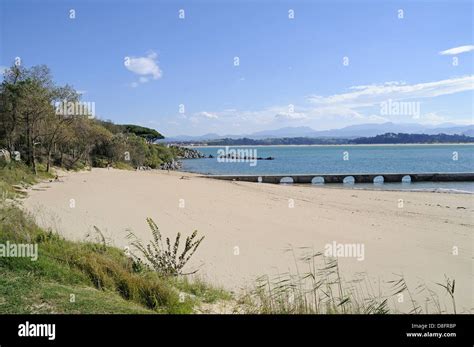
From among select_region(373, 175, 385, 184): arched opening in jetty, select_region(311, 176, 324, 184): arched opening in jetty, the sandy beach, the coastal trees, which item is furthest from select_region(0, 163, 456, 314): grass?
select_region(373, 175, 385, 184): arched opening in jetty

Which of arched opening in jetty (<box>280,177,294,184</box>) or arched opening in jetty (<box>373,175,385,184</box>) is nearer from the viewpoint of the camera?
arched opening in jetty (<box>373,175,385,184</box>)

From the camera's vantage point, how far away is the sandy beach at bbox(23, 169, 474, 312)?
9211mm

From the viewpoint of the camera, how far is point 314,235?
538 inches

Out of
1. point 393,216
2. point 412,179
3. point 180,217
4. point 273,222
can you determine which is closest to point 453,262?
point 273,222

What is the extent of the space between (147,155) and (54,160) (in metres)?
33.1

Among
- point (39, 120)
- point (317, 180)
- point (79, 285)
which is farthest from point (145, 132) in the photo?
point (79, 285)

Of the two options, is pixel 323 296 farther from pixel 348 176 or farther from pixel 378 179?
pixel 378 179

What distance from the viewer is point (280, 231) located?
1417 cm

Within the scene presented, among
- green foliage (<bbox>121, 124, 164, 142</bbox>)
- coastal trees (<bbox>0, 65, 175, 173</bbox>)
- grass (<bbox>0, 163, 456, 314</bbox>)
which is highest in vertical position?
green foliage (<bbox>121, 124, 164, 142</bbox>)

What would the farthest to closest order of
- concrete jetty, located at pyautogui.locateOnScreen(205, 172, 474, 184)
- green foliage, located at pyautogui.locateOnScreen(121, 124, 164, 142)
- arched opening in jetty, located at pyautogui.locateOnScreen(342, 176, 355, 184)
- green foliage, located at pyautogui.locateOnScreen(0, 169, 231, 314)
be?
green foliage, located at pyautogui.locateOnScreen(121, 124, 164, 142), arched opening in jetty, located at pyautogui.locateOnScreen(342, 176, 355, 184), concrete jetty, located at pyautogui.locateOnScreen(205, 172, 474, 184), green foliage, located at pyautogui.locateOnScreen(0, 169, 231, 314)

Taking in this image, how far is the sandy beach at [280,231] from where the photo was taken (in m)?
9.21

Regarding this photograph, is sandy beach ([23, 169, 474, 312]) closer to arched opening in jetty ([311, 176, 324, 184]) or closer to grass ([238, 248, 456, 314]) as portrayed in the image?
grass ([238, 248, 456, 314])
